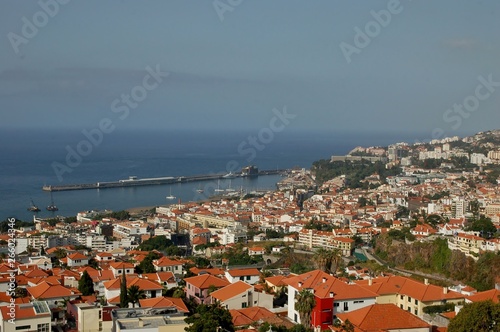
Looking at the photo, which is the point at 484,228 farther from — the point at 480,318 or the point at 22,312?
the point at 22,312

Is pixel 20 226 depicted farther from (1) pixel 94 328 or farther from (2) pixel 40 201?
(1) pixel 94 328

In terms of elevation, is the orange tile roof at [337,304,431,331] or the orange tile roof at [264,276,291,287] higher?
the orange tile roof at [337,304,431,331]

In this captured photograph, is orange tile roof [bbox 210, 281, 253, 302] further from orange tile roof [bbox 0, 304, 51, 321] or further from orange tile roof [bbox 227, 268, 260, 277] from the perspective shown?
orange tile roof [bbox 0, 304, 51, 321]

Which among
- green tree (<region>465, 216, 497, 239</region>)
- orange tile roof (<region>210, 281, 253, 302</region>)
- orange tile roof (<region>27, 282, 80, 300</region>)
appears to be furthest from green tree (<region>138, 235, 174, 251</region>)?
green tree (<region>465, 216, 497, 239</region>)

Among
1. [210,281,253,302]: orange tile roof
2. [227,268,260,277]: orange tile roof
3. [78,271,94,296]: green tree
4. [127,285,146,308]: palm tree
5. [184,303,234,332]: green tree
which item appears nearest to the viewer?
[184,303,234,332]: green tree

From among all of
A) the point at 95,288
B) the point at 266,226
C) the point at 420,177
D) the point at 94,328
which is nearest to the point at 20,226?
the point at 266,226
